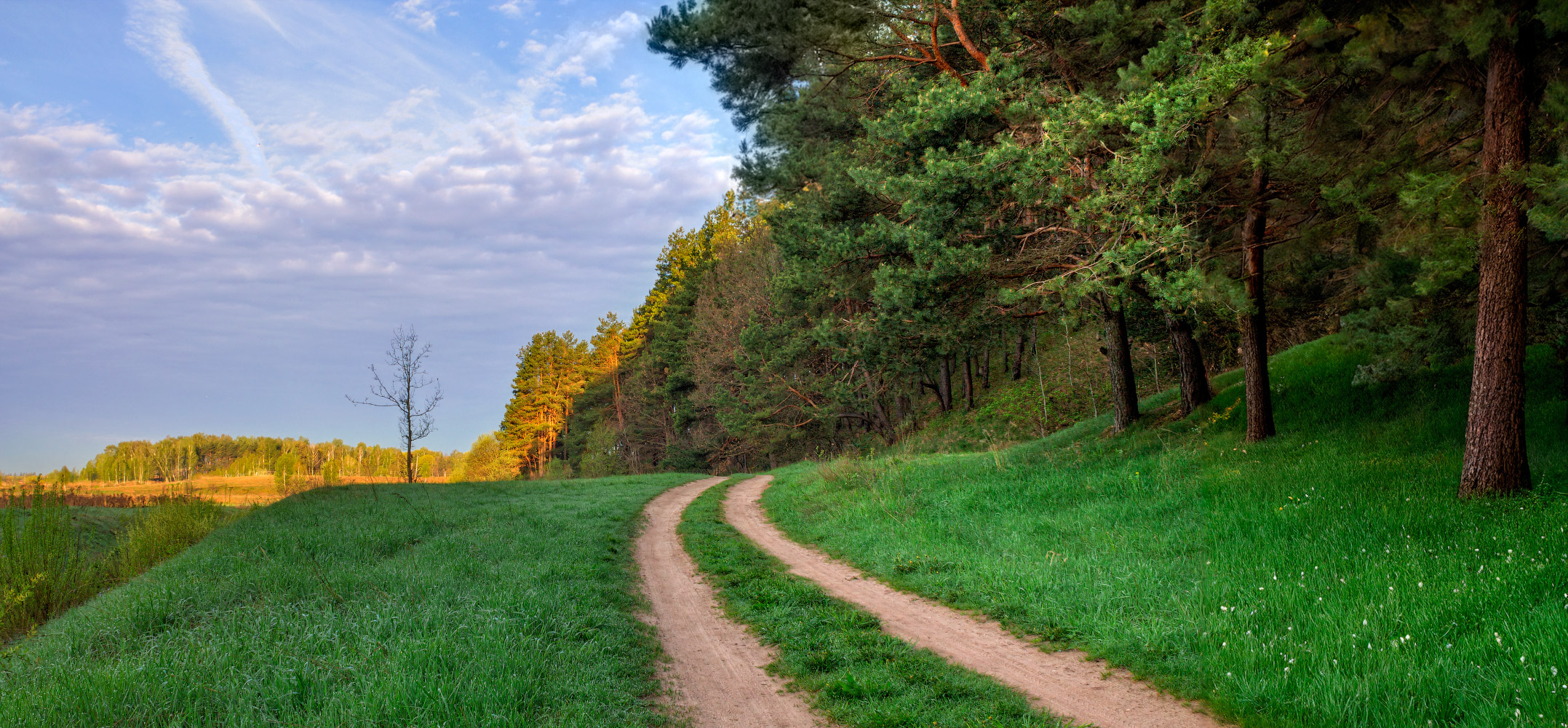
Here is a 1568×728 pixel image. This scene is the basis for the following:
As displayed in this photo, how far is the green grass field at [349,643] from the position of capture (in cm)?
436

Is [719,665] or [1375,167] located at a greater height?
[1375,167]

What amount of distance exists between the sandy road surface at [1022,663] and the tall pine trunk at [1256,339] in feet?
29.0

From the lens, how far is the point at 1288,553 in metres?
7.53

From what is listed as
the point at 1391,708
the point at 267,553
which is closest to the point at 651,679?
the point at 1391,708

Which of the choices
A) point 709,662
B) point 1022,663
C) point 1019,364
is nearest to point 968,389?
point 1019,364

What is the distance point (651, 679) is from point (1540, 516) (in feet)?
→ 30.3

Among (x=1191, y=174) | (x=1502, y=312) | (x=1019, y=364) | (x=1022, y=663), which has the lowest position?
(x=1022, y=663)

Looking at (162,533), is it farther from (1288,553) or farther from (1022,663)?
(1288,553)

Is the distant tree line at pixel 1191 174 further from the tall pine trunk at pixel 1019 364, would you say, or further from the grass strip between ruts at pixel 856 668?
the tall pine trunk at pixel 1019 364

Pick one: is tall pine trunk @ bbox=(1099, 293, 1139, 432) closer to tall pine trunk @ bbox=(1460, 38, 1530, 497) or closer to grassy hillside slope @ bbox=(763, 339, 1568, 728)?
grassy hillside slope @ bbox=(763, 339, 1568, 728)

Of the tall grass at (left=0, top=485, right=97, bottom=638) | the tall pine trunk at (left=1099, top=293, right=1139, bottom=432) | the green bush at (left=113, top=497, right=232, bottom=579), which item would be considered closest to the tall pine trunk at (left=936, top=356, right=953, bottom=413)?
the tall pine trunk at (left=1099, top=293, right=1139, bottom=432)

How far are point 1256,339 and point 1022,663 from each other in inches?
394

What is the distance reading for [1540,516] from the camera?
7273 mm

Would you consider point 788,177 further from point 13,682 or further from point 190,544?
point 13,682
